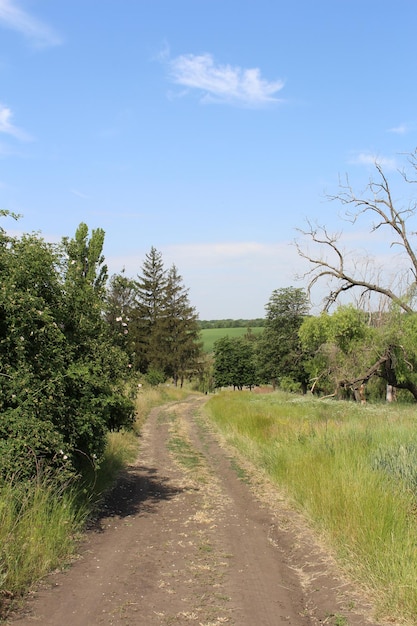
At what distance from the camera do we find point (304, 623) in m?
4.35

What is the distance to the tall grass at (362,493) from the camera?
4691 millimetres

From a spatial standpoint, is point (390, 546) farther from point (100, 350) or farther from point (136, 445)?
point (136, 445)

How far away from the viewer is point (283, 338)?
56750mm

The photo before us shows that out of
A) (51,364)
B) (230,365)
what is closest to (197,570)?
(51,364)

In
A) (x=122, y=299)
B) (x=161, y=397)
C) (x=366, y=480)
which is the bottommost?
(x=161, y=397)

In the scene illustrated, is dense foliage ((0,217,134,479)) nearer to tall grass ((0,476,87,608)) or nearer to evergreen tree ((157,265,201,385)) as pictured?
tall grass ((0,476,87,608))

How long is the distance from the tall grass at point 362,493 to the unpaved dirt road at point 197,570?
28 cm

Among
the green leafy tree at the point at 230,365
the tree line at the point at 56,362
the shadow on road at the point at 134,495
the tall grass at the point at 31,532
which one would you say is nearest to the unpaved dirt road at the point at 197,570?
the shadow on road at the point at 134,495

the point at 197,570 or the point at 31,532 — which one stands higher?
the point at 31,532

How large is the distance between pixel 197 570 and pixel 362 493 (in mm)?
2260

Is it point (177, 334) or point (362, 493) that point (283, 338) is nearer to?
point (177, 334)

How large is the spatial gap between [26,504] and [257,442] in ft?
26.4

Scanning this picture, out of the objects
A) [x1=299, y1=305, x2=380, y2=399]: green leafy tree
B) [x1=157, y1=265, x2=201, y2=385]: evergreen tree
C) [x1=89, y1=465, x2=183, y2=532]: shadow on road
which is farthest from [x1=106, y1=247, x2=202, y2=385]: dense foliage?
[x1=89, y1=465, x2=183, y2=532]: shadow on road

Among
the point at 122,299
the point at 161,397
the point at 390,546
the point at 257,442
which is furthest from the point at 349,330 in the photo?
the point at 122,299
